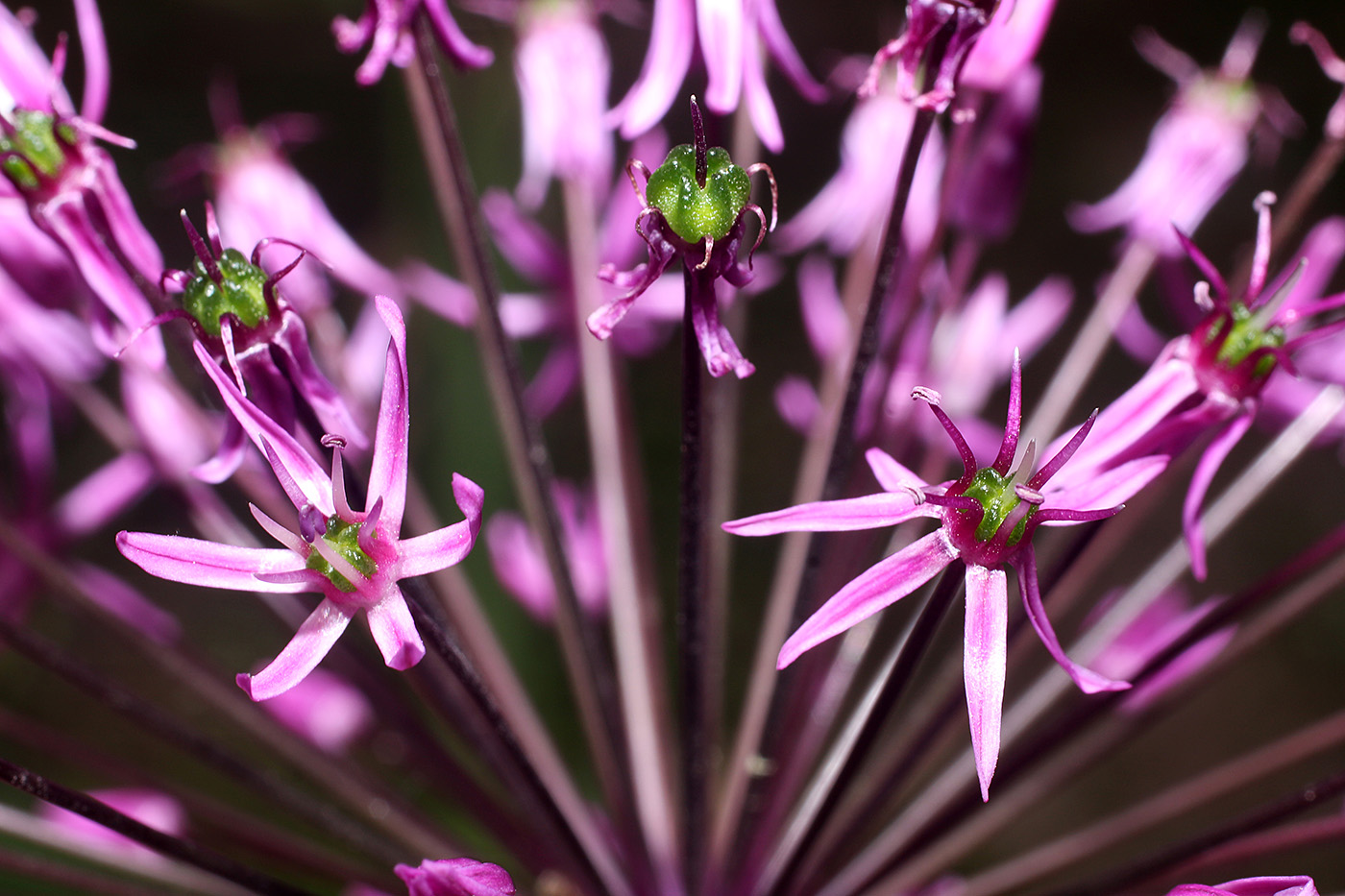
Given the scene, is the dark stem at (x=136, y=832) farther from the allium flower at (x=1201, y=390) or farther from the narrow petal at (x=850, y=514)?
the allium flower at (x=1201, y=390)

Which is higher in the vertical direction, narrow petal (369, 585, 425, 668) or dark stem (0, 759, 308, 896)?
narrow petal (369, 585, 425, 668)

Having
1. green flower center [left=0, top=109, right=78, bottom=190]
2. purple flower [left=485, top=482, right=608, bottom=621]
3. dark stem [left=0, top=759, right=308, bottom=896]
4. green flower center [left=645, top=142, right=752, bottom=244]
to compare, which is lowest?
dark stem [left=0, top=759, right=308, bottom=896]

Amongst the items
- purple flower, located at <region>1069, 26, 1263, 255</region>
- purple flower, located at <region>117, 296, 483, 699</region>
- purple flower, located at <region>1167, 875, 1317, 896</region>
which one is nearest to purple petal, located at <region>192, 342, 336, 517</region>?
purple flower, located at <region>117, 296, 483, 699</region>

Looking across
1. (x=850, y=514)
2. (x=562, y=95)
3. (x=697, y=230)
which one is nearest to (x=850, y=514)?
(x=850, y=514)

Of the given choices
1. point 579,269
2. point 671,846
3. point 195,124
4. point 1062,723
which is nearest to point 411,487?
point 579,269

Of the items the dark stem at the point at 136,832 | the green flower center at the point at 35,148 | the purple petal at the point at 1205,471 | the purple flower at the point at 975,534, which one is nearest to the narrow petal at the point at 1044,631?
the purple flower at the point at 975,534

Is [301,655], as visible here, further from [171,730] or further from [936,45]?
[936,45]

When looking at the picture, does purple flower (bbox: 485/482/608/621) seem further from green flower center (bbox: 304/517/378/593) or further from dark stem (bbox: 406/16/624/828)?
green flower center (bbox: 304/517/378/593)
